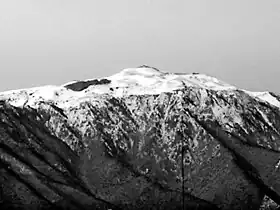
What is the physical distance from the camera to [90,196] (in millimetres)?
197750

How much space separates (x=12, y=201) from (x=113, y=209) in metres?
31.5

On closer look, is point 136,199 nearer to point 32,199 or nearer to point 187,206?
point 187,206

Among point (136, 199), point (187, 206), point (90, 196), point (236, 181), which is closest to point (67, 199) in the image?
point (90, 196)

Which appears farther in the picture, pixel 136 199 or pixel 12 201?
pixel 136 199

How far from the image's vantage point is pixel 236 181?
198m

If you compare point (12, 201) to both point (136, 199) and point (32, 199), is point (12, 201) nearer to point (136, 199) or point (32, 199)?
point (32, 199)

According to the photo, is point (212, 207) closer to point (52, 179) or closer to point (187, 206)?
point (187, 206)

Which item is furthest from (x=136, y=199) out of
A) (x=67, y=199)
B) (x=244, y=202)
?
(x=244, y=202)

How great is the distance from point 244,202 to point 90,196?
48.9 meters

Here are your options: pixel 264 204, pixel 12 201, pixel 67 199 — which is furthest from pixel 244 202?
pixel 12 201

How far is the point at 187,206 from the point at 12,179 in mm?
55720

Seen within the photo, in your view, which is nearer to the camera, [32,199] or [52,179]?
[32,199]

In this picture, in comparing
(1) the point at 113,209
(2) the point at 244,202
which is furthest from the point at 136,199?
(2) the point at 244,202

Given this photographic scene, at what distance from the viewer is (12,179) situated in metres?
194
